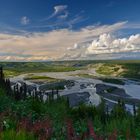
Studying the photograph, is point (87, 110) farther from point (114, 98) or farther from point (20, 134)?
point (114, 98)

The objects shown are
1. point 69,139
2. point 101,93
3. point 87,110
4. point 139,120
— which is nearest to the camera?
point 69,139

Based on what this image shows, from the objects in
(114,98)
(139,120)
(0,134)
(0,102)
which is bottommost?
(114,98)

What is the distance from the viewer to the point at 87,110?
28844 mm

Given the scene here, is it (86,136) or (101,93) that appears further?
(101,93)

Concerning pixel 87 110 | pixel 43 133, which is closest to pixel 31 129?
pixel 43 133

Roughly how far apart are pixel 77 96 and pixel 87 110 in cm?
4492

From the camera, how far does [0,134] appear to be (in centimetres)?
588

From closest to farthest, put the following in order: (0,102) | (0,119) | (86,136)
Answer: (86,136), (0,119), (0,102)

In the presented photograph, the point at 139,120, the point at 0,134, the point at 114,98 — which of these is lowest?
the point at 114,98

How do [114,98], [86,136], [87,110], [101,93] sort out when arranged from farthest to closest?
[101,93] < [114,98] < [87,110] < [86,136]

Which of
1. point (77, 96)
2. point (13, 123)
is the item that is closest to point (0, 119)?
point (13, 123)

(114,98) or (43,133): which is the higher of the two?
(43,133)

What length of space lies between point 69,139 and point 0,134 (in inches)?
56.2

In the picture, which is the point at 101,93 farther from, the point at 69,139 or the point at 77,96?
the point at 69,139
